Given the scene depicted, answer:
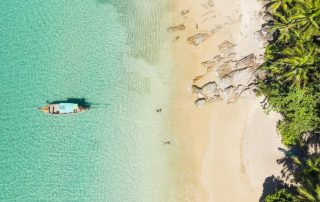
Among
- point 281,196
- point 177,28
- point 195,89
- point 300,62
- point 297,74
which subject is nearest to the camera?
point 281,196

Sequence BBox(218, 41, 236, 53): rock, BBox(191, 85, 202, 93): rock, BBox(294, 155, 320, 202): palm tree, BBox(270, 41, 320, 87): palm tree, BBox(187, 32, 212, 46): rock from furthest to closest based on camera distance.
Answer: BBox(187, 32, 212, 46): rock → BBox(218, 41, 236, 53): rock → BBox(191, 85, 202, 93): rock → BBox(270, 41, 320, 87): palm tree → BBox(294, 155, 320, 202): palm tree

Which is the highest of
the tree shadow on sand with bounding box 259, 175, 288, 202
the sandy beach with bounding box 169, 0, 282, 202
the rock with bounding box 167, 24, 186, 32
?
the rock with bounding box 167, 24, 186, 32

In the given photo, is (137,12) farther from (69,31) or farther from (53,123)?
(53,123)

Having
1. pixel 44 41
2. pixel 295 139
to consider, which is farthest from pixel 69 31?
pixel 295 139

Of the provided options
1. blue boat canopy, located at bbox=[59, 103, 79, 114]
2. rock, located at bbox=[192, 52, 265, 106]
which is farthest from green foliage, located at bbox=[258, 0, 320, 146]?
blue boat canopy, located at bbox=[59, 103, 79, 114]

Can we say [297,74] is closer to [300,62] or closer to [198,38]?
[300,62]

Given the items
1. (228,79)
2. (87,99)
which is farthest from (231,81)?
(87,99)

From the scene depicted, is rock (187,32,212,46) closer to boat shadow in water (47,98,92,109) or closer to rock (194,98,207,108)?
rock (194,98,207,108)
